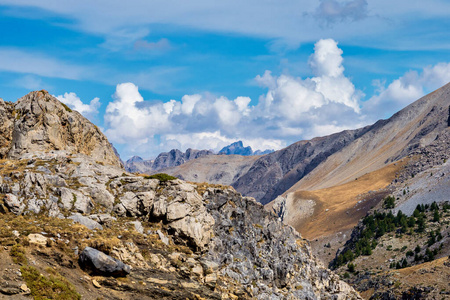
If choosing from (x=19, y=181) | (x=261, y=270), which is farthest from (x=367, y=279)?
(x=19, y=181)

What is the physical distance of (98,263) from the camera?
2334cm

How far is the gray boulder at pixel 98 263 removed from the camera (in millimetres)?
23281

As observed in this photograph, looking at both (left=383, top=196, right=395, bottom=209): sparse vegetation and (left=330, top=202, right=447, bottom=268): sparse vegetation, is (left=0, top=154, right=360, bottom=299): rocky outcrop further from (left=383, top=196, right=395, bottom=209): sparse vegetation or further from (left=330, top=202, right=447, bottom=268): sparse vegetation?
(left=383, top=196, right=395, bottom=209): sparse vegetation

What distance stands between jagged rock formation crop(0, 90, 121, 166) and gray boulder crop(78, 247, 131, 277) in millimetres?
19102

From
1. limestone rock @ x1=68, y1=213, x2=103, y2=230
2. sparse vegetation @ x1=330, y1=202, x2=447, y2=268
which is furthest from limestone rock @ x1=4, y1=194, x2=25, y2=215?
sparse vegetation @ x1=330, y1=202, x2=447, y2=268

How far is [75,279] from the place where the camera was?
72.0ft

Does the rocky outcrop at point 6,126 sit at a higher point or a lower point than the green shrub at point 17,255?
higher

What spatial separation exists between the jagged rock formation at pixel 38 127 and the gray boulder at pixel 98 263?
62.7 ft

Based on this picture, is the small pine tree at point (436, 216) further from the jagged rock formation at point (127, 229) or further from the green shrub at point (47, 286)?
the green shrub at point (47, 286)

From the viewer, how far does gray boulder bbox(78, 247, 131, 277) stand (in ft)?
76.4

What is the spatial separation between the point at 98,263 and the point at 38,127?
24.9 meters

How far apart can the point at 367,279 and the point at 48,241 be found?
325 ft

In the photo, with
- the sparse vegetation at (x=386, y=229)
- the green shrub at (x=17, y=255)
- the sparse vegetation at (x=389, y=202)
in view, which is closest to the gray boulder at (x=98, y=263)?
the green shrub at (x=17, y=255)

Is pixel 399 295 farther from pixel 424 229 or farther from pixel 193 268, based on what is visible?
pixel 193 268
